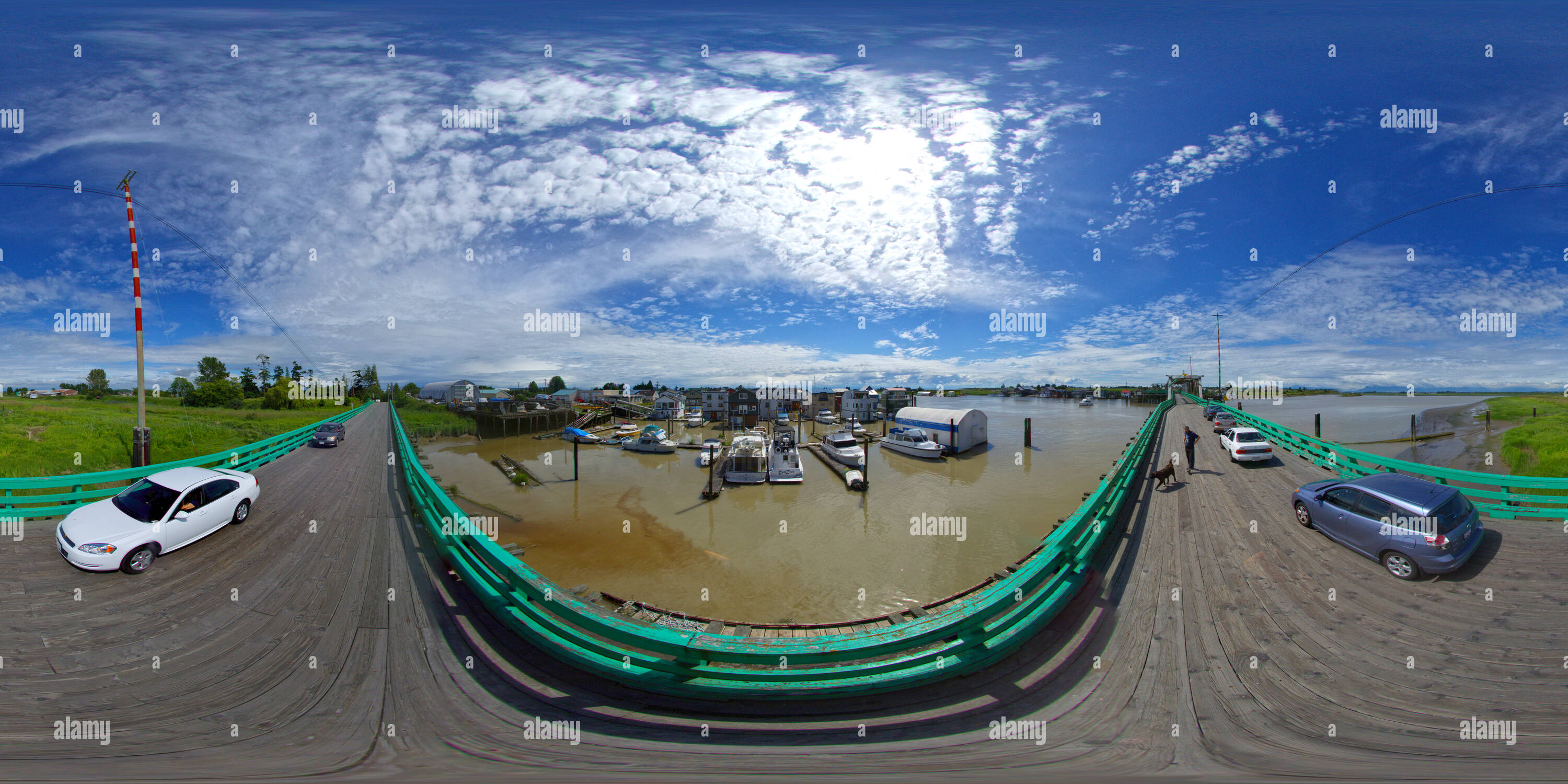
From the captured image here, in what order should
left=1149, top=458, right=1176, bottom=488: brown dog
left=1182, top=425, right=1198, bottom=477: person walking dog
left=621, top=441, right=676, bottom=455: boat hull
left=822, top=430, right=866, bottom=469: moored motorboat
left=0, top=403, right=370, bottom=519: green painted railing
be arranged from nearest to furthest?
left=0, top=403, right=370, bottom=519: green painted railing, left=1149, top=458, right=1176, bottom=488: brown dog, left=1182, top=425, right=1198, bottom=477: person walking dog, left=822, top=430, right=866, bottom=469: moored motorboat, left=621, top=441, right=676, bottom=455: boat hull

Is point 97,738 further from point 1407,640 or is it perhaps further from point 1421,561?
point 1421,561

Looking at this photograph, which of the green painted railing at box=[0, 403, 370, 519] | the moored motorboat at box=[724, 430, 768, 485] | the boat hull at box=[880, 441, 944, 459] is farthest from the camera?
the boat hull at box=[880, 441, 944, 459]

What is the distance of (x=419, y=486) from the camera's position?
8500 mm

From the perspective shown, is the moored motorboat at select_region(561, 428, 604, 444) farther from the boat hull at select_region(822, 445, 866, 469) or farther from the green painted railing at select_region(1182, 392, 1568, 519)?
the green painted railing at select_region(1182, 392, 1568, 519)

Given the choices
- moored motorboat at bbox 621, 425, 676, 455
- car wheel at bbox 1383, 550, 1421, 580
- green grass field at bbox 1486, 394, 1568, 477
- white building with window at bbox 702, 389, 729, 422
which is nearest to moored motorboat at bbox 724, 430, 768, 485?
moored motorboat at bbox 621, 425, 676, 455

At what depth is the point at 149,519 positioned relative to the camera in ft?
21.4

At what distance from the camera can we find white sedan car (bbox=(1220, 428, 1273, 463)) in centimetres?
1325

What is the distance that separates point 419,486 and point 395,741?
21.1 ft

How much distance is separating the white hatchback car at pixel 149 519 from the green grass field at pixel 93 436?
6.72 metres

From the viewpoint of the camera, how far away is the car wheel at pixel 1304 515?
7.47 meters

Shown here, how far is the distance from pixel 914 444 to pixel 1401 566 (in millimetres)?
23069

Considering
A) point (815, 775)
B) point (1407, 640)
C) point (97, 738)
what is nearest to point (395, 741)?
point (97, 738)

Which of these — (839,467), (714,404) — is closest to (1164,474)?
(839,467)
